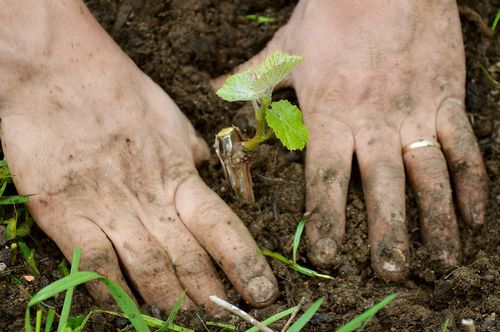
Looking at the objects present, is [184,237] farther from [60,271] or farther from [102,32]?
[102,32]

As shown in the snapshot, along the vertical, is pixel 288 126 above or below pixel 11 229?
above

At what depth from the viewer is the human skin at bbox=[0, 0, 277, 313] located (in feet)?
5.80

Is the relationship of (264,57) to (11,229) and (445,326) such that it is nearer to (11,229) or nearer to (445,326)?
(11,229)

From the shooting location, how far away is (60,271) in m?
1.77

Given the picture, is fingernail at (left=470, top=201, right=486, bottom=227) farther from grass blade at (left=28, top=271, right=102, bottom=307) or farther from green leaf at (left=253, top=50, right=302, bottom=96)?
grass blade at (left=28, top=271, right=102, bottom=307)

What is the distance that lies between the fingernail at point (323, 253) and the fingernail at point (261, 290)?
16 cm

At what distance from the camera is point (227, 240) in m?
1.77

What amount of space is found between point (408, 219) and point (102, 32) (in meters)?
1.11

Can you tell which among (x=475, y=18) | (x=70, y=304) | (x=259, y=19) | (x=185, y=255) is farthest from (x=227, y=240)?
(x=475, y=18)

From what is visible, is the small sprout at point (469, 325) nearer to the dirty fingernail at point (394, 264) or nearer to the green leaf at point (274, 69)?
the dirty fingernail at point (394, 264)

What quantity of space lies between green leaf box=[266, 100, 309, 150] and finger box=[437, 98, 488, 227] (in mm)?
639

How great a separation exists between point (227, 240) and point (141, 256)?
0.79 ft

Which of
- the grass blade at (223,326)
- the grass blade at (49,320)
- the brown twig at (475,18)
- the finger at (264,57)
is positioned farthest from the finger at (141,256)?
the brown twig at (475,18)

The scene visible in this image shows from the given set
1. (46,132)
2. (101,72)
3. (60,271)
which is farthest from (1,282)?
(101,72)
